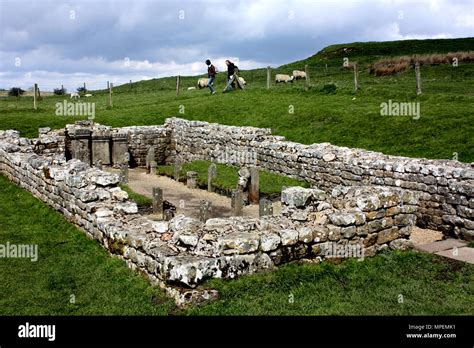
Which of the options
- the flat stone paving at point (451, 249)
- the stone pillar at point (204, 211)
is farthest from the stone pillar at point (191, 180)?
the flat stone paving at point (451, 249)

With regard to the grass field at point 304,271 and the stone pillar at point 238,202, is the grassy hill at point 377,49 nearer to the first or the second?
the grass field at point 304,271

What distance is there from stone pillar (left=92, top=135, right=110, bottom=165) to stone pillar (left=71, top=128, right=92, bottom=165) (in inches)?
13.8

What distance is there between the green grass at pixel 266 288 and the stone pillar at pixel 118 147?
17.1m

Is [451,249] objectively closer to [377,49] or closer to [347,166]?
[347,166]

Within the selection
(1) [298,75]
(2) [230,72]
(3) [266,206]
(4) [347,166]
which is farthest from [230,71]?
(3) [266,206]

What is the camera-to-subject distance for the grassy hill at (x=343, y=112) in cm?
2072

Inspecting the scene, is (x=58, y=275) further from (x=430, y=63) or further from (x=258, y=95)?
(x=430, y=63)

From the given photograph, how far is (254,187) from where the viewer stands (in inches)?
758

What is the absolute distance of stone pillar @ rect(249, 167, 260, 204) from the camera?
754 inches

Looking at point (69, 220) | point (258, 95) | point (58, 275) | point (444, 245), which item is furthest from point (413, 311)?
point (258, 95)

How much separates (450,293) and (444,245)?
3184 millimetres

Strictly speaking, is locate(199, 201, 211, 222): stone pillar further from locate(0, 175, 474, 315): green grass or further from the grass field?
locate(0, 175, 474, 315): green grass

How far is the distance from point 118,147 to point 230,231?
2019 centimetres

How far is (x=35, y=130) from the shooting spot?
1107 inches
